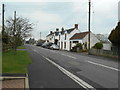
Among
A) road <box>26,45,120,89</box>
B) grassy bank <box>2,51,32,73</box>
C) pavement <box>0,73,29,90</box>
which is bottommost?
road <box>26,45,120,89</box>

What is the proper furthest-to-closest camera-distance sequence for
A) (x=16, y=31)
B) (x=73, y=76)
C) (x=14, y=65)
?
(x=16, y=31) < (x=14, y=65) < (x=73, y=76)

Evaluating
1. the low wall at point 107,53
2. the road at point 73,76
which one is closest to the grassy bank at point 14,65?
the road at point 73,76

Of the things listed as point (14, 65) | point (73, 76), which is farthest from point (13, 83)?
point (14, 65)

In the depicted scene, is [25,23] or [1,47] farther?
[25,23]

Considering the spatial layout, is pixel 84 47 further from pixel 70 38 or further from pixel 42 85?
pixel 42 85

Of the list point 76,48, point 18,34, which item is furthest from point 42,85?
point 76,48

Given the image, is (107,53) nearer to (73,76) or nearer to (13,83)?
(73,76)

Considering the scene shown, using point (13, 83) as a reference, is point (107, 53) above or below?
above

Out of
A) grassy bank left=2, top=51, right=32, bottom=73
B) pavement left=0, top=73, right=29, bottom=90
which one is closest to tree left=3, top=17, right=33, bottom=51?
grassy bank left=2, top=51, right=32, bottom=73

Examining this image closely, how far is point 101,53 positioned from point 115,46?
114 inches

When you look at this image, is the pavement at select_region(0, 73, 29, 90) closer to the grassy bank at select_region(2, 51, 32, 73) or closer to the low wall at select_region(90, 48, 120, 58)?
the grassy bank at select_region(2, 51, 32, 73)

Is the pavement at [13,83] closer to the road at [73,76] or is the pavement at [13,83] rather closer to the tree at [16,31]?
the road at [73,76]

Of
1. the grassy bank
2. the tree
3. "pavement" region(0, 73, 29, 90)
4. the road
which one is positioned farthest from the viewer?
the tree

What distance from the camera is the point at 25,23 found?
1228 inches
